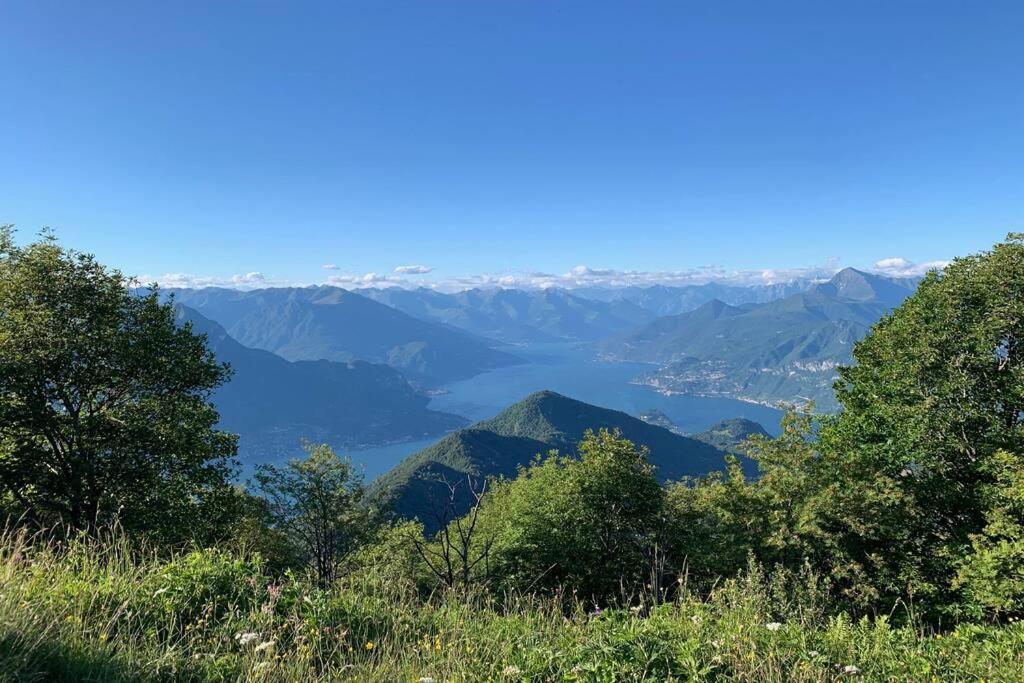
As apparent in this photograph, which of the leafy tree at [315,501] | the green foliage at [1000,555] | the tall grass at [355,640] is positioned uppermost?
the tall grass at [355,640]

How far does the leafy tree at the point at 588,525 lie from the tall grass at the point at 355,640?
12.4m

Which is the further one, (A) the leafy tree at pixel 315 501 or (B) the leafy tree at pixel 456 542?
(A) the leafy tree at pixel 315 501

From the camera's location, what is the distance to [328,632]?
4.55 m

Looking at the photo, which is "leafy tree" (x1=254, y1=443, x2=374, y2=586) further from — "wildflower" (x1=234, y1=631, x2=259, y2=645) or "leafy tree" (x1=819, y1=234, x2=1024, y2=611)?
"leafy tree" (x1=819, y1=234, x2=1024, y2=611)

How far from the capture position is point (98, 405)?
48.9ft

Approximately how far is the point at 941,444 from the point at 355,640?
68.1ft

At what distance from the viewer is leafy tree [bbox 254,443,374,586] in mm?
23297

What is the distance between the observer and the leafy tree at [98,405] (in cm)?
1326

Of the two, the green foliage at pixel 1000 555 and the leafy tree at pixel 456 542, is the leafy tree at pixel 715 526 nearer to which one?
the green foliage at pixel 1000 555

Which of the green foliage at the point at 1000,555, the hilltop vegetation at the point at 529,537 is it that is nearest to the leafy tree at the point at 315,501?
the hilltop vegetation at the point at 529,537

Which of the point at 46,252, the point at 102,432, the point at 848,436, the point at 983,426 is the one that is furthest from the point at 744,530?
the point at 46,252

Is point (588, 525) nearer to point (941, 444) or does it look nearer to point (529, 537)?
point (529, 537)

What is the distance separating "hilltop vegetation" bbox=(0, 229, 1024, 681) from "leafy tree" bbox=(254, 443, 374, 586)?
5.5 inches

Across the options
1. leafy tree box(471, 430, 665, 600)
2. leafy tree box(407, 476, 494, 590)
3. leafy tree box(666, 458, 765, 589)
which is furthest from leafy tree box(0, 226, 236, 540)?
leafy tree box(666, 458, 765, 589)
